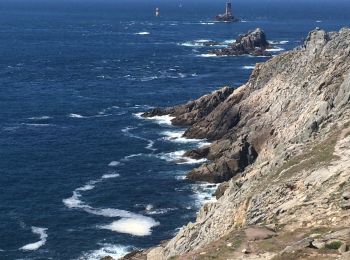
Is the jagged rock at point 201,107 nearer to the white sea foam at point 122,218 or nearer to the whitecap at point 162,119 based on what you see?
the whitecap at point 162,119

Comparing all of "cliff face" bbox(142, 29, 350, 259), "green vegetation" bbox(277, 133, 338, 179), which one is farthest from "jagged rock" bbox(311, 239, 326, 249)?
"green vegetation" bbox(277, 133, 338, 179)

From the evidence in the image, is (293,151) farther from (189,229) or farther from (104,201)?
(104,201)

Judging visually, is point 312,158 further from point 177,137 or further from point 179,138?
point 177,137

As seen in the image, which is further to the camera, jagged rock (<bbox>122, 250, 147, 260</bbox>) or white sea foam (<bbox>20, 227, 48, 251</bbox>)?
white sea foam (<bbox>20, 227, 48, 251</bbox>)

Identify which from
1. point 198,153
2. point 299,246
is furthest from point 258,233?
point 198,153

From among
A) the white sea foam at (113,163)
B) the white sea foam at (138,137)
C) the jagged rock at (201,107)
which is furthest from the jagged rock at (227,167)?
the jagged rock at (201,107)

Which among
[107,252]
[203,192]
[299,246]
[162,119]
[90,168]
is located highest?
[299,246]

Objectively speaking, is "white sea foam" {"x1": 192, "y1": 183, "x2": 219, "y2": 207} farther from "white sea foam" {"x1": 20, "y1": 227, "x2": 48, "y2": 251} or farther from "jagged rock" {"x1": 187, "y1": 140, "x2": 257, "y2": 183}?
"white sea foam" {"x1": 20, "y1": 227, "x2": 48, "y2": 251}
